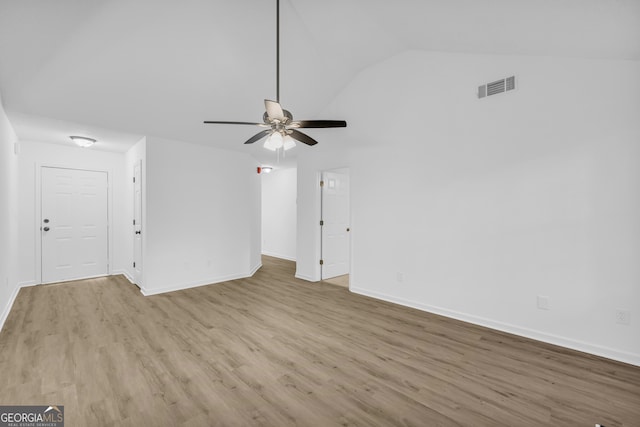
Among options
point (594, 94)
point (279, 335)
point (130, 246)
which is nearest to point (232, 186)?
point (130, 246)

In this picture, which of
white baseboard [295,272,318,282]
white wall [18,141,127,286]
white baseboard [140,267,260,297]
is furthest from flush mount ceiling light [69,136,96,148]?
white baseboard [295,272,318,282]

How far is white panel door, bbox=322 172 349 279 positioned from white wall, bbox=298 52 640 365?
38.3 inches

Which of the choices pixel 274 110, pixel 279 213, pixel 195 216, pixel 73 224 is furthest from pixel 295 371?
pixel 279 213

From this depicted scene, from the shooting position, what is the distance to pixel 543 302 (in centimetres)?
282

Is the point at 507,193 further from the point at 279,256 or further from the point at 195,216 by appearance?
the point at 279,256

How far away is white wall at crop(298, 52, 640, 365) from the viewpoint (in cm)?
248

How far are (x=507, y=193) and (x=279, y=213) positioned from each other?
19.7 feet

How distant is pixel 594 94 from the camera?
2.55 meters

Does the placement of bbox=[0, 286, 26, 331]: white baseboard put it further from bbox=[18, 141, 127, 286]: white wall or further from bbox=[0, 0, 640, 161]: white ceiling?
bbox=[0, 0, 640, 161]: white ceiling

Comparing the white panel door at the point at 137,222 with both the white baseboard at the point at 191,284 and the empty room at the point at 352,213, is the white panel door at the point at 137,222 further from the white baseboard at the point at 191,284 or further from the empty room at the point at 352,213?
the white baseboard at the point at 191,284

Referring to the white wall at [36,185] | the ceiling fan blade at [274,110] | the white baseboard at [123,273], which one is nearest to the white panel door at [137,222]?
the white baseboard at [123,273]

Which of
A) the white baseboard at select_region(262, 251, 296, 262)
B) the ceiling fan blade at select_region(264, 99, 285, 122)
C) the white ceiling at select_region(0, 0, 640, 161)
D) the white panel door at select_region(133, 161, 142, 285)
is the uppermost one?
the white ceiling at select_region(0, 0, 640, 161)

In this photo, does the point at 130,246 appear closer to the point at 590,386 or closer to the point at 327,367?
the point at 327,367

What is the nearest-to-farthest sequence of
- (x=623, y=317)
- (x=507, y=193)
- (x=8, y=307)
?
(x=623, y=317), (x=507, y=193), (x=8, y=307)
